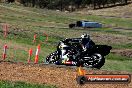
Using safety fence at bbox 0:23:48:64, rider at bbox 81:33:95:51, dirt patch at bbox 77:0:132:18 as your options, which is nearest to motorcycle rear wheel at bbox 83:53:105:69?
rider at bbox 81:33:95:51

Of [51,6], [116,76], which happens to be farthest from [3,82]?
[51,6]

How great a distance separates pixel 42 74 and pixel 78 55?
4736 mm

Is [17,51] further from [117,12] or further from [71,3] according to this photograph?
[71,3]

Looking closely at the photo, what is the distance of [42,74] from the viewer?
68.6ft

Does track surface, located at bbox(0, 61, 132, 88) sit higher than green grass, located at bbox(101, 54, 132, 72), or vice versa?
track surface, located at bbox(0, 61, 132, 88)

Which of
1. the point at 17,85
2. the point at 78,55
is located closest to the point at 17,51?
the point at 78,55

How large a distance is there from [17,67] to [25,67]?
0.44 meters

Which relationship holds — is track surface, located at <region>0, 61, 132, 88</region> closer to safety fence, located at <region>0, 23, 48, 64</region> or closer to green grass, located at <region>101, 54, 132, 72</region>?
safety fence, located at <region>0, 23, 48, 64</region>

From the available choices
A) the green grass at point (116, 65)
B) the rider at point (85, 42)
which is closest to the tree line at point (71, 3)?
the green grass at point (116, 65)

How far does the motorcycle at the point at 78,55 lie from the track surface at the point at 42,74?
1779mm

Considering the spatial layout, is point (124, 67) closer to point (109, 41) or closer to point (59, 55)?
point (59, 55)

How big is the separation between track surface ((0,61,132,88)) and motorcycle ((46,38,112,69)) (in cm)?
178

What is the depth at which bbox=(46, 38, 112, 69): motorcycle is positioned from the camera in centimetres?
2444

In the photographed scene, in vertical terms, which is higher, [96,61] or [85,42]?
[85,42]
